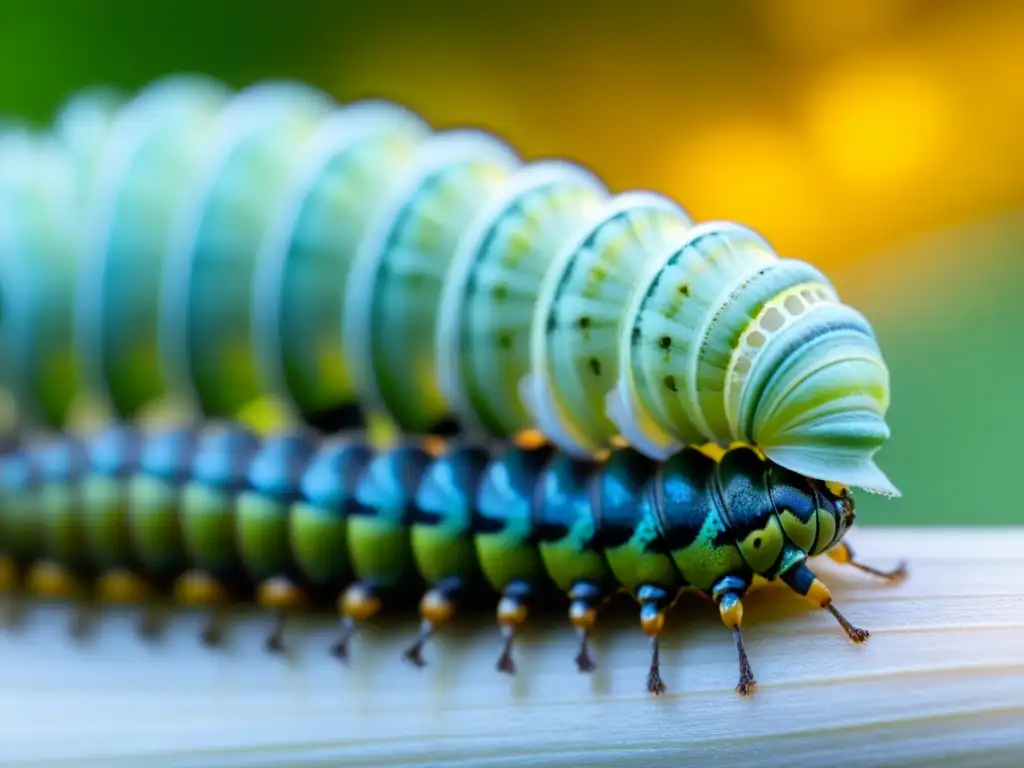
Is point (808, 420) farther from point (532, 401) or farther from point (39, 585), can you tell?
point (39, 585)

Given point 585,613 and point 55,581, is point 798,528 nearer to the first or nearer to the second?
point 585,613

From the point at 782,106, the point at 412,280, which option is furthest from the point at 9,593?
the point at 782,106

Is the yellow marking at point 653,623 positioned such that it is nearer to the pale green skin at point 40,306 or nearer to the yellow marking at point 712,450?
the yellow marking at point 712,450

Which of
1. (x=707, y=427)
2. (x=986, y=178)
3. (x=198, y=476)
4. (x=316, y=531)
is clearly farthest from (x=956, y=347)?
(x=198, y=476)

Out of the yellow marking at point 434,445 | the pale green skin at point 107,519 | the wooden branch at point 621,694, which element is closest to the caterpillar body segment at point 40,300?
the pale green skin at point 107,519

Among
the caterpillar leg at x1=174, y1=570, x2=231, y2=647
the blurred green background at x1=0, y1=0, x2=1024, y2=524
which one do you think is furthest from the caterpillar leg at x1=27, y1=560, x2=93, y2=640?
the blurred green background at x1=0, y1=0, x2=1024, y2=524
